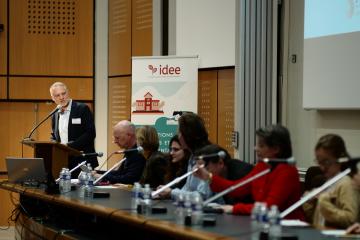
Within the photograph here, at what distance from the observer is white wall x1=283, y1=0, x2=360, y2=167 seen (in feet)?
20.3

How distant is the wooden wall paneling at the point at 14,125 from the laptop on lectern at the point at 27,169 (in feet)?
11.0

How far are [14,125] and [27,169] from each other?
147 inches

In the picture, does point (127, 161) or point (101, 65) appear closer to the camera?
point (127, 161)

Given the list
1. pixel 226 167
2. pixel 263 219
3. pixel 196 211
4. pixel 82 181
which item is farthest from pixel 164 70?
pixel 263 219

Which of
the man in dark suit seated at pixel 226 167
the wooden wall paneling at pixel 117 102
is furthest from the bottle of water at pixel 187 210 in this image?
the wooden wall paneling at pixel 117 102

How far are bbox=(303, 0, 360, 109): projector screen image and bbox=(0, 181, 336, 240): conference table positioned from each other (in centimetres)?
187

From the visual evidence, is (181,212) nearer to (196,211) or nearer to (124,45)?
(196,211)

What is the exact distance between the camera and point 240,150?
22.7 feet

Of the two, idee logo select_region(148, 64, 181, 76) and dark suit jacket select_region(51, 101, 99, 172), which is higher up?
idee logo select_region(148, 64, 181, 76)

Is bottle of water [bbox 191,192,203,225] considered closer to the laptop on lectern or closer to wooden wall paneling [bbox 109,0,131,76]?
the laptop on lectern

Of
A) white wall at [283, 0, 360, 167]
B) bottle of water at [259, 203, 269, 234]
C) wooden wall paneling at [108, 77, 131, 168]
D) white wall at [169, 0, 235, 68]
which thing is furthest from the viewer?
wooden wall paneling at [108, 77, 131, 168]

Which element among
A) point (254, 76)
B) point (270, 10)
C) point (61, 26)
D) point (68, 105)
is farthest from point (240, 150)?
point (61, 26)

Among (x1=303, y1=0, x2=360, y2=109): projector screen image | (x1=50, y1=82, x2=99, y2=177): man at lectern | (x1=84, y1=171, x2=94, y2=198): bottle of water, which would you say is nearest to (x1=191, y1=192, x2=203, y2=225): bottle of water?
(x1=84, y1=171, x2=94, y2=198): bottle of water

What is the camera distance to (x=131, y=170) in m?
5.88
